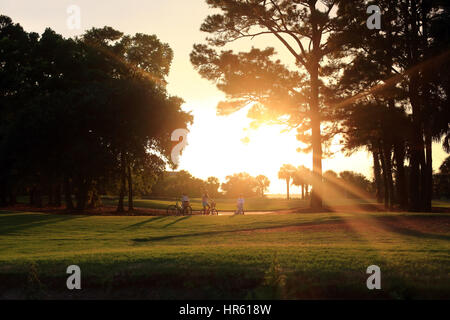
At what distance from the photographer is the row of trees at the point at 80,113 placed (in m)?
33.6

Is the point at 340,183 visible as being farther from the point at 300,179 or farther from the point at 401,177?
the point at 401,177

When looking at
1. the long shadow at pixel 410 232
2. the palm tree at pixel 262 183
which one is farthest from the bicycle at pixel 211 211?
Result: the palm tree at pixel 262 183

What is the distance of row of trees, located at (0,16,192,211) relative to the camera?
110ft

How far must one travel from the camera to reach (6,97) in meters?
39.9

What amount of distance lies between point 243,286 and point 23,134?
30.6m

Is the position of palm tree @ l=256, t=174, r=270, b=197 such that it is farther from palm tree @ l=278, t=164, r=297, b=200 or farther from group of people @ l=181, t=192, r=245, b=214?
group of people @ l=181, t=192, r=245, b=214

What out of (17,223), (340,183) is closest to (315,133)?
(17,223)

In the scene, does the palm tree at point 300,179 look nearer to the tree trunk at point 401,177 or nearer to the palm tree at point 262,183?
the palm tree at point 262,183

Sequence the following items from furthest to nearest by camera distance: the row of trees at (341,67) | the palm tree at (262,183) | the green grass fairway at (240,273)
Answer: the palm tree at (262,183) → the row of trees at (341,67) → the green grass fairway at (240,273)

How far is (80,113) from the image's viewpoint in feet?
111

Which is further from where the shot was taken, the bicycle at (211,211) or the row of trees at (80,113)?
the bicycle at (211,211)

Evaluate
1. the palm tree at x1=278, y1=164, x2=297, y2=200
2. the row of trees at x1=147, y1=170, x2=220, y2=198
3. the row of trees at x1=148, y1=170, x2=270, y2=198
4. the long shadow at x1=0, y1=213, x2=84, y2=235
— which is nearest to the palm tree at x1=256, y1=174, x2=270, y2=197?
the row of trees at x1=148, y1=170, x2=270, y2=198

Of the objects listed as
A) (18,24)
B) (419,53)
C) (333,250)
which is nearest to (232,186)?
(18,24)
